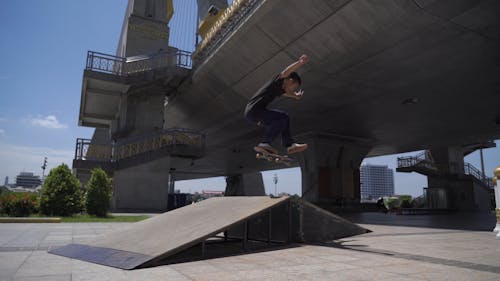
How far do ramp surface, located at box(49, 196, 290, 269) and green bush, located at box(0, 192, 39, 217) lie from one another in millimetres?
12214

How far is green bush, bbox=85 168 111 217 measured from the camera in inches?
687

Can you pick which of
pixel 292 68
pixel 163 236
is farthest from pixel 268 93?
pixel 163 236

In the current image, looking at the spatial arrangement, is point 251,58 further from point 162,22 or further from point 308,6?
point 162,22

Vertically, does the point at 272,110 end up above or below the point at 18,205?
above

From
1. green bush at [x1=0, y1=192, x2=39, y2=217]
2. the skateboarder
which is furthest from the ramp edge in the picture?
green bush at [x1=0, y1=192, x2=39, y2=217]

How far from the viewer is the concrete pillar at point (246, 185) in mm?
55938

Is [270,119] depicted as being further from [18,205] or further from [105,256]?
[18,205]

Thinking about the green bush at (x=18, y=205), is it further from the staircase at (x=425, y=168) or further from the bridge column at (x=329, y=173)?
the staircase at (x=425, y=168)

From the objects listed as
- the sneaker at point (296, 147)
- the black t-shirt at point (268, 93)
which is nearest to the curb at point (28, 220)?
the black t-shirt at point (268, 93)

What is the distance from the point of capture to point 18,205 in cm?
1672

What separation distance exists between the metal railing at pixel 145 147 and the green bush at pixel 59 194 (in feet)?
14.9

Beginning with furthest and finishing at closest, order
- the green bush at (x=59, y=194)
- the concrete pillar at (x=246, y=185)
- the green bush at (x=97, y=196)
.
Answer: the concrete pillar at (x=246, y=185) → the green bush at (x=97, y=196) → the green bush at (x=59, y=194)

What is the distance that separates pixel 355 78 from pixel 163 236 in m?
14.6

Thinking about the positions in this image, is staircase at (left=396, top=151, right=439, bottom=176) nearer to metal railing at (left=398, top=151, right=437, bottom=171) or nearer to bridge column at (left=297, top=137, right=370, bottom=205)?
metal railing at (left=398, top=151, right=437, bottom=171)
